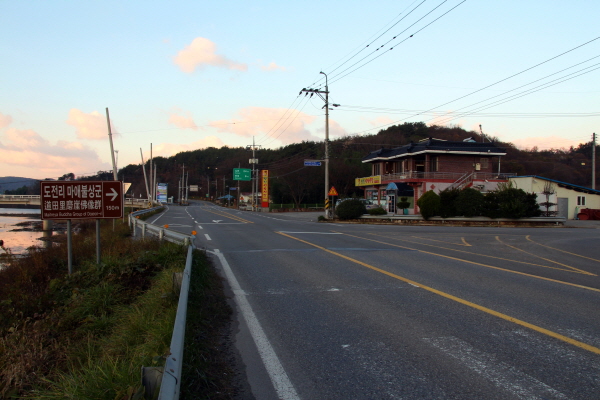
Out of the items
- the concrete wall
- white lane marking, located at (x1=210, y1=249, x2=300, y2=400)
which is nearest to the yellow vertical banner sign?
the concrete wall

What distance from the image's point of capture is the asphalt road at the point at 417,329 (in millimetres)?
4059

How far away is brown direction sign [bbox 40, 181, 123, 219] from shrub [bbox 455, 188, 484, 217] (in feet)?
89.6

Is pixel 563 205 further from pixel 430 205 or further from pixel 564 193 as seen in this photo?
pixel 430 205

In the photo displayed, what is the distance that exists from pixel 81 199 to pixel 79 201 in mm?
68

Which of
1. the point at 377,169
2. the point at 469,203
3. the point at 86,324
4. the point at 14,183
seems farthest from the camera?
the point at 14,183

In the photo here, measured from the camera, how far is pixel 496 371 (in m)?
4.31

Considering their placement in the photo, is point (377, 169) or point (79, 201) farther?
point (377, 169)

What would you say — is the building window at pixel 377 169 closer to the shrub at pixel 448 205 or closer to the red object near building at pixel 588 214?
the red object near building at pixel 588 214

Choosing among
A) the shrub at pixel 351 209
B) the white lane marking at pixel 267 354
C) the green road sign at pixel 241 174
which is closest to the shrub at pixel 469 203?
the shrub at pixel 351 209

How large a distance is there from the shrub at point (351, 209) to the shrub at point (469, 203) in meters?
7.96

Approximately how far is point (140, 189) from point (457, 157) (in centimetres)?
10058

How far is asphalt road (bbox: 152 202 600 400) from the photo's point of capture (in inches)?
160

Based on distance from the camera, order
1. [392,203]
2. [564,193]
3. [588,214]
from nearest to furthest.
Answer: [588,214] < [564,193] < [392,203]

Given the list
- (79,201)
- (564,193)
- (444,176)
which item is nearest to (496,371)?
(79,201)
